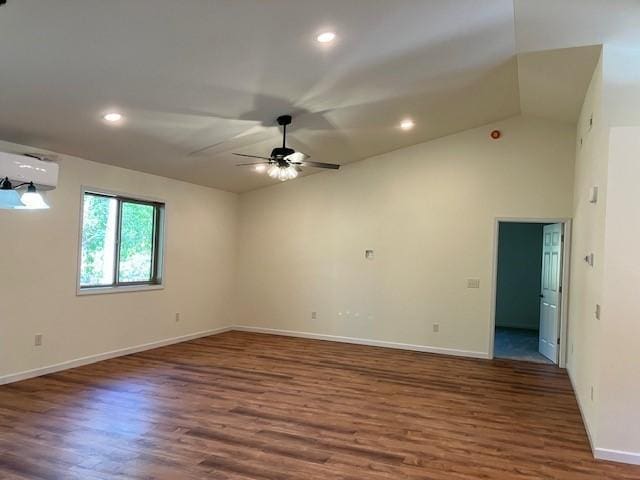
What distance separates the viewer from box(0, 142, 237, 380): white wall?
4.71 m

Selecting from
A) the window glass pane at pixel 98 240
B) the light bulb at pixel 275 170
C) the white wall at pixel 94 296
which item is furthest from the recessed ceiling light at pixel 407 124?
the window glass pane at pixel 98 240

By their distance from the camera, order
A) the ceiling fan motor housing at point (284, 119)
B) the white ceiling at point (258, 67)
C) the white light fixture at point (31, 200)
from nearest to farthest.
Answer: the white ceiling at point (258, 67) → the white light fixture at point (31, 200) → the ceiling fan motor housing at point (284, 119)

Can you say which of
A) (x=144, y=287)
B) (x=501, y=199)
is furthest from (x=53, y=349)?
(x=501, y=199)

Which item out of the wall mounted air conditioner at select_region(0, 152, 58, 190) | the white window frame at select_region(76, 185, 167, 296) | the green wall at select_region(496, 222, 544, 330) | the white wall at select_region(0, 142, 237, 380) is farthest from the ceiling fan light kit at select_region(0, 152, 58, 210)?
the green wall at select_region(496, 222, 544, 330)

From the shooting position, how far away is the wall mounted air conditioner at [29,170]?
4.01 m

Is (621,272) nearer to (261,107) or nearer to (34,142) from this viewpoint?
(261,107)

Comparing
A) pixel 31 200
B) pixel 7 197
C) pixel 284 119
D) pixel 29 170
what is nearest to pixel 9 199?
pixel 7 197

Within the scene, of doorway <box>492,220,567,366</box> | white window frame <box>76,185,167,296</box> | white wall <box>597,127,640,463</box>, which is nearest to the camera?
white wall <box>597,127,640,463</box>

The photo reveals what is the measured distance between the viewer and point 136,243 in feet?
21.1

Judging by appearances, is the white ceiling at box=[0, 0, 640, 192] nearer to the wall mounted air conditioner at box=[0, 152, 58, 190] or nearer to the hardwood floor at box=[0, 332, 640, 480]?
the wall mounted air conditioner at box=[0, 152, 58, 190]

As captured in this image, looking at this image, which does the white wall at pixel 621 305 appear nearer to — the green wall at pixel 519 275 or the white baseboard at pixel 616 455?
the white baseboard at pixel 616 455

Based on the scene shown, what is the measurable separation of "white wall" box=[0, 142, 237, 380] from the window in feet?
0.56

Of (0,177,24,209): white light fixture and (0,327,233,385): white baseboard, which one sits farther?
(0,327,233,385): white baseboard

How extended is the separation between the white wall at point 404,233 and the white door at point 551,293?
0.57 metres
